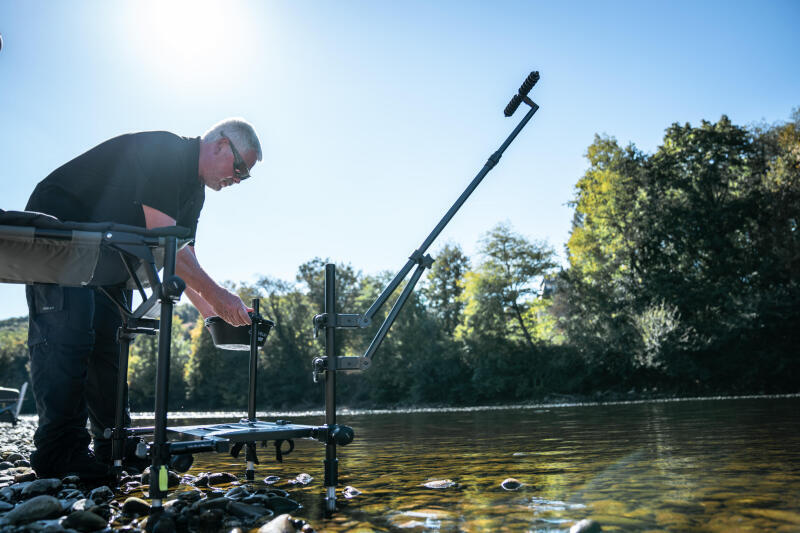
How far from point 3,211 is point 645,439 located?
588 centimetres

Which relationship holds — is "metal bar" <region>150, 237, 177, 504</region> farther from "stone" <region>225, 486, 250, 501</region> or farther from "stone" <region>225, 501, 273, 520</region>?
"stone" <region>225, 486, 250, 501</region>

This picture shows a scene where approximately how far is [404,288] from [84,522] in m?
1.97

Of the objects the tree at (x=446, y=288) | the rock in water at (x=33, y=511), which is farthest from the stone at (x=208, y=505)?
the tree at (x=446, y=288)

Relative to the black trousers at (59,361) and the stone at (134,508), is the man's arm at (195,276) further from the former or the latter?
the stone at (134,508)

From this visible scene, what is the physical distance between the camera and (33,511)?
2.65 meters

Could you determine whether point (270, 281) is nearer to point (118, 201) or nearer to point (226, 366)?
point (226, 366)

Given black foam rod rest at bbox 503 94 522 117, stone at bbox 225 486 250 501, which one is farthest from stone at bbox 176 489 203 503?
black foam rod rest at bbox 503 94 522 117

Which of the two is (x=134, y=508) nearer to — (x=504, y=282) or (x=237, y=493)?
(x=237, y=493)

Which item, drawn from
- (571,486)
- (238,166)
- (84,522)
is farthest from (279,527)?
(238,166)

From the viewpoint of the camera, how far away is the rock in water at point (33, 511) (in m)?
2.60

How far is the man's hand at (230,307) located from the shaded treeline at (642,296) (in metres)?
30.4

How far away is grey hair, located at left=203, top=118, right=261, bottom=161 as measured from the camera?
3.63 m

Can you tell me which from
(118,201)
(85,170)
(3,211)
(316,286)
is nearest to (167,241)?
(3,211)

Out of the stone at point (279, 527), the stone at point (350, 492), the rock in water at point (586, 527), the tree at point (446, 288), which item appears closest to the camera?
the rock in water at point (586, 527)
